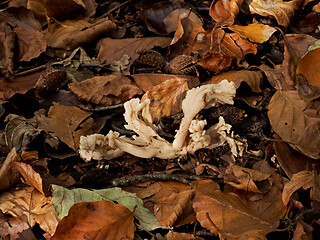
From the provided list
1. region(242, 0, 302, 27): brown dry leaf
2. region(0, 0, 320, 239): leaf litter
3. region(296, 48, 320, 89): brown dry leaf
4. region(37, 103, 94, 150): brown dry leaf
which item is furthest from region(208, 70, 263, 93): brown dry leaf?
region(37, 103, 94, 150): brown dry leaf

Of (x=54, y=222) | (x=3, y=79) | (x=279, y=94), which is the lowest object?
(x=54, y=222)

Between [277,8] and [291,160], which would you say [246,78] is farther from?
[277,8]

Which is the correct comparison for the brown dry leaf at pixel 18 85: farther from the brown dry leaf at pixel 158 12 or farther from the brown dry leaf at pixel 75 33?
the brown dry leaf at pixel 158 12

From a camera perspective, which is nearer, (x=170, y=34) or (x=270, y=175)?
(x=270, y=175)

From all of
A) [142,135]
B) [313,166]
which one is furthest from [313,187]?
[142,135]

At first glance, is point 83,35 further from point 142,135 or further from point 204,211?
point 204,211

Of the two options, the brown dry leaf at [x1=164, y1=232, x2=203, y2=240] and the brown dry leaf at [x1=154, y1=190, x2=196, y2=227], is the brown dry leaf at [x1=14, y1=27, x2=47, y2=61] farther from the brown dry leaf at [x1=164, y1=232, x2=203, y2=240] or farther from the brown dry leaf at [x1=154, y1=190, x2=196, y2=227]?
the brown dry leaf at [x1=164, y1=232, x2=203, y2=240]

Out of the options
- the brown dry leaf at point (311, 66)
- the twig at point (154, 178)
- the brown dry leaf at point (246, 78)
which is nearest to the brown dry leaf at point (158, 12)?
the brown dry leaf at point (246, 78)

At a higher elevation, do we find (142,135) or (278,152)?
(142,135)
